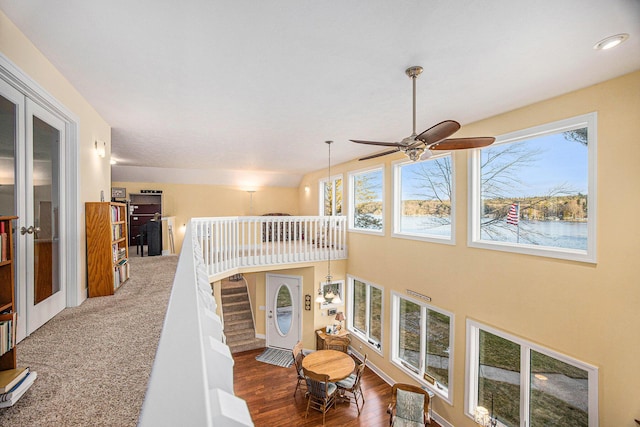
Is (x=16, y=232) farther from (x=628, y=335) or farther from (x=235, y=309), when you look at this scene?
(x=235, y=309)

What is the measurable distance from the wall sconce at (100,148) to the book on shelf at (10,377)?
292 cm

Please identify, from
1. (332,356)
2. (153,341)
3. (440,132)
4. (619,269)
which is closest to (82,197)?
(153,341)

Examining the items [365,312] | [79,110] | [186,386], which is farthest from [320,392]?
[186,386]

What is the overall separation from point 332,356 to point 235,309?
14.1 ft

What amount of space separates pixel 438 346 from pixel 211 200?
750 cm

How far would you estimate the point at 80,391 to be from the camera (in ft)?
4.66

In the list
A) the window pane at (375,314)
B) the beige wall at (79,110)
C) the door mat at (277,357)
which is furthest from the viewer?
the door mat at (277,357)

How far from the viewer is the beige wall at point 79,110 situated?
1.96 metres

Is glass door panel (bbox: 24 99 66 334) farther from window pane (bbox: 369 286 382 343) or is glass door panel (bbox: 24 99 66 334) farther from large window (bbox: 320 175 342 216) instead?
large window (bbox: 320 175 342 216)

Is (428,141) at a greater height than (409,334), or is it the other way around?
(428,141)

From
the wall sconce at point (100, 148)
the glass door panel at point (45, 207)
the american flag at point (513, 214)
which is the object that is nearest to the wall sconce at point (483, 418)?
the american flag at point (513, 214)

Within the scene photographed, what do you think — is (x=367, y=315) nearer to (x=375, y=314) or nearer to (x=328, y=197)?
(x=375, y=314)

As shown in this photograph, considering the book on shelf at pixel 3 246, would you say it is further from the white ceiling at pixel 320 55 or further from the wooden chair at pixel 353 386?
the wooden chair at pixel 353 386

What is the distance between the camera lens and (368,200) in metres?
6.55
